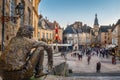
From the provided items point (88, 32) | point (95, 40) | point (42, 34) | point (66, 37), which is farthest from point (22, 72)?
point (95, 40)

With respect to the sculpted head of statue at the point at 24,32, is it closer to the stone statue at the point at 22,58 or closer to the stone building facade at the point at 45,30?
the stone statue at the point at 22,58

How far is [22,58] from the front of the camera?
595 centimetres

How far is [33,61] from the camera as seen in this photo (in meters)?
6.01

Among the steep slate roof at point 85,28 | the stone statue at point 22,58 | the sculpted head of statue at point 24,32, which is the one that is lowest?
the stone statue at point 22,58

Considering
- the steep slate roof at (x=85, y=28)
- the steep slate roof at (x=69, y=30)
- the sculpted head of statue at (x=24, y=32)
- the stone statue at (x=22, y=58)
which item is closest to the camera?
the stone statue at (x=22, y=58)

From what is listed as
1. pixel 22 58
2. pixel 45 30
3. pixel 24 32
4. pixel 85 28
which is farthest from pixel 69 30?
pixel 22 58

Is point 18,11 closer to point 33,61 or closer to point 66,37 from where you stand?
point 33,61

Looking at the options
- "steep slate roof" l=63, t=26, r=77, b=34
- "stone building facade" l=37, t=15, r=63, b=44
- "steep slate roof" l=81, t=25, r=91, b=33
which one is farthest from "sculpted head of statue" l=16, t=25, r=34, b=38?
"steep slate roof" l=81, t=25, r=91, b=33

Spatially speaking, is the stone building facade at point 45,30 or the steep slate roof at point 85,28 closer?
the stone building facade at point 45,30

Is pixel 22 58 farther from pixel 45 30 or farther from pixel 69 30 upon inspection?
pixel 69 30

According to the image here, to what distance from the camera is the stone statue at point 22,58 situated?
5.81m

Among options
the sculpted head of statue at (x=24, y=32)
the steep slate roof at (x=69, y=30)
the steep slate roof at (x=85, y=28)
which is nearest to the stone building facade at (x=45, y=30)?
the steep slate roof at (x=69, y=30)

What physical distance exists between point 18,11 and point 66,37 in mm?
131871

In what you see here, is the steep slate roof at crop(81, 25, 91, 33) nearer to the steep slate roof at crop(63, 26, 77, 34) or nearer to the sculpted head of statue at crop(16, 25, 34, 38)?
the steep slate roof at crop(63, 26, 77, 34)
